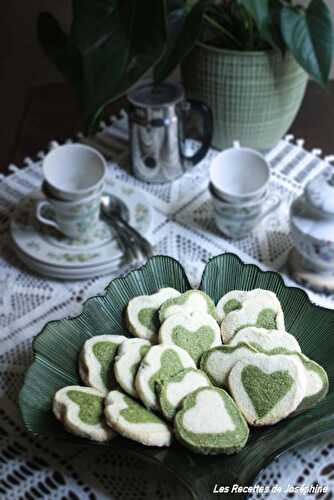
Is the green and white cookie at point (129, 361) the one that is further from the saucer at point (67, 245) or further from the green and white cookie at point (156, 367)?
the saucer at point (67, 245)

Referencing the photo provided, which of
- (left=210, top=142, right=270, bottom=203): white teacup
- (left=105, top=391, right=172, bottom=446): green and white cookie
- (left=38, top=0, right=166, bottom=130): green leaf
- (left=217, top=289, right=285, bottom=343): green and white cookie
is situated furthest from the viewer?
(left=210, top=142, right=270, bottom=203): white teacup

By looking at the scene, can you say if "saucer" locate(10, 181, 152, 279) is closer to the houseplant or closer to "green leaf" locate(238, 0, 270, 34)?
the houseplant

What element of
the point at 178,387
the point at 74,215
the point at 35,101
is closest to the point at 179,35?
the point at 74,215

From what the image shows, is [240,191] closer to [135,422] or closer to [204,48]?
[204,48]

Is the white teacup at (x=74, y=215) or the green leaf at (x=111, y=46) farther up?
the green leaf at (x=111, y=46)

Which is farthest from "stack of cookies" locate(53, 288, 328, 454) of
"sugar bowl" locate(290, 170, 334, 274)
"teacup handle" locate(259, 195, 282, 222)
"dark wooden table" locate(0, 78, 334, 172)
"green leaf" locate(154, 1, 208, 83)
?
"dark wooden table" locate(0, 78, 334, 172)

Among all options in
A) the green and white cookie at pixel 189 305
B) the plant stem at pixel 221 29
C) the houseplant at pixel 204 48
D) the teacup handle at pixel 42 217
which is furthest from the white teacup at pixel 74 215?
the plant stem at pixel 221 29
